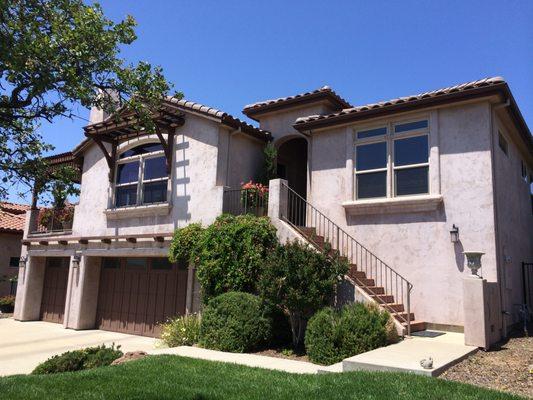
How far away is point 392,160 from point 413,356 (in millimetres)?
5894

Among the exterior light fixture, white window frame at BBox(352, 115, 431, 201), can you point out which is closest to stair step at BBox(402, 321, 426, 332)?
the exterior light fixture

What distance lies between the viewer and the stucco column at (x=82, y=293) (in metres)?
16.7

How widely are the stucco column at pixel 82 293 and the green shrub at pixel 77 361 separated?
7.18m

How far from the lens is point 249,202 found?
43.2 feet

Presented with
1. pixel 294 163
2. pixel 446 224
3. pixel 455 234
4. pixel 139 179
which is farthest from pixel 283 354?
pixel 139 179

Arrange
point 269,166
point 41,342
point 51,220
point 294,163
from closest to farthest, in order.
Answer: point 41,342, point 269,166, point 294,163, point 51,220

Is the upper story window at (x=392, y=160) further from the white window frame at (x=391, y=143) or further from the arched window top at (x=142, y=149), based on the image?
the arched window top at (x=142, y=149)

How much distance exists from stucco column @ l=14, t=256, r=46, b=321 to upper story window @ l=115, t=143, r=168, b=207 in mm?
5934

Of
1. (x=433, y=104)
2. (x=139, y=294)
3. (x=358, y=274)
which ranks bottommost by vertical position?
(x=139, y=294)

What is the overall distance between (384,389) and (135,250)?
1096 cm

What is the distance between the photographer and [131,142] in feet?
54.1

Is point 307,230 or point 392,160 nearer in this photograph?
point 392,160

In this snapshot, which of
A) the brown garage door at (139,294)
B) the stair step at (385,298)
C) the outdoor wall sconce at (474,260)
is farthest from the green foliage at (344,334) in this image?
the brown garage door at (139,294)

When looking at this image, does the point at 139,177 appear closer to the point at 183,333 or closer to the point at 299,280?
the point at 183,333
